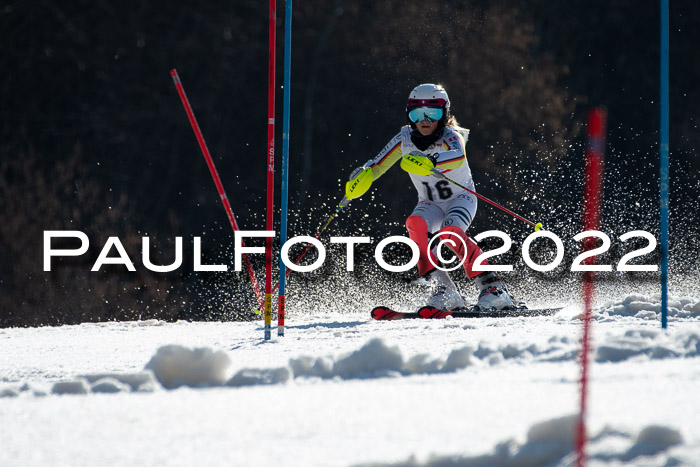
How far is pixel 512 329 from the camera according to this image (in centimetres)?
382

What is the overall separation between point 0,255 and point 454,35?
1138cm

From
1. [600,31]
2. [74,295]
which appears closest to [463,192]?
[74,295]

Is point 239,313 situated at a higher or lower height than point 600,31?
lower

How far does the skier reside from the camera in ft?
16.9

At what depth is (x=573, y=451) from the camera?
1.58 meters

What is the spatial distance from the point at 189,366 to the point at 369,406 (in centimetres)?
83

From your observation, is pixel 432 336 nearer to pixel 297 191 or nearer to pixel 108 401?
pixel 108 401

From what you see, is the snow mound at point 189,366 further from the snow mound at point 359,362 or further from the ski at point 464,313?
the ski at point 464,313

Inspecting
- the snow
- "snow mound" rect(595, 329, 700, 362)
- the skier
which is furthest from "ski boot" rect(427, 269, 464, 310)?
"snow mound" rect(595, 329, 700, 362)

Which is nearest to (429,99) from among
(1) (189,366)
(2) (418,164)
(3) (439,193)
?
(2) (418,164)

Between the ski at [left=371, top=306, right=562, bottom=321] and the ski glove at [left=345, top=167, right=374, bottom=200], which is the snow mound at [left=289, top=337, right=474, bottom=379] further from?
the ski glove at [left=345, top=167, right=374, bottom=200]

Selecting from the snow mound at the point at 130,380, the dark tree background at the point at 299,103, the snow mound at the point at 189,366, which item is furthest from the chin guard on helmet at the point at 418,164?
the dark tree background at the point at 299,103

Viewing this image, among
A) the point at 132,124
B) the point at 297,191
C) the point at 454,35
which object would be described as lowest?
the point at 297,191

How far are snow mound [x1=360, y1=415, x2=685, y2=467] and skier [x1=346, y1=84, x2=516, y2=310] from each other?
3.46 metres
